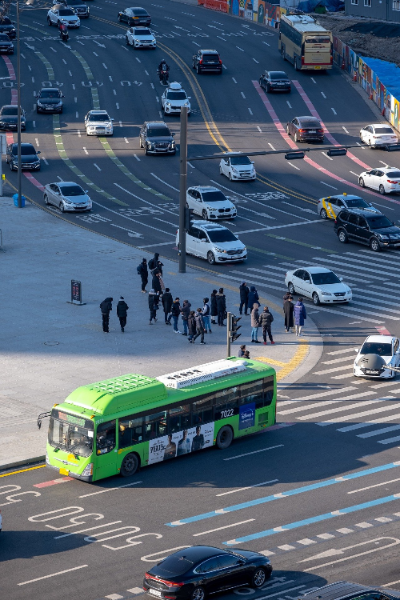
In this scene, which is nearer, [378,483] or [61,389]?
[378,483]

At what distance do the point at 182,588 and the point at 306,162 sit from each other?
58.7 metres

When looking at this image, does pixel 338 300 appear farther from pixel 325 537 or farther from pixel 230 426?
pixel 325 537

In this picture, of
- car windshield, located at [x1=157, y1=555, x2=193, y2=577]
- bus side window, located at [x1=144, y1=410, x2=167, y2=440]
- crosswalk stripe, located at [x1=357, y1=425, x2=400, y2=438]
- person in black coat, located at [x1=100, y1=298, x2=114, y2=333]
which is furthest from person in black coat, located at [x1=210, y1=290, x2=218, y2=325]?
car windshield, located at [x1=157, y1=555, x2=193, y2=577]

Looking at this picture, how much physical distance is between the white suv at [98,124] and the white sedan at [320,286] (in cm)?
3449

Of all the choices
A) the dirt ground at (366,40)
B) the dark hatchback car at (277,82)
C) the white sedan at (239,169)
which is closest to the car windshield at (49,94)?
the dark hatchback car at (277,82)

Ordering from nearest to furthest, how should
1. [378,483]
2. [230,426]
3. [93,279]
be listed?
1. [378,483]
2. [230,426]
3. [93,279]

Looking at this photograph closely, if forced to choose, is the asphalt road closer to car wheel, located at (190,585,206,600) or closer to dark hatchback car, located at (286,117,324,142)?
dark hatchback car, located at (286,117,324,142)

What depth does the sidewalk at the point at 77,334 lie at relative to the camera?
129 ft

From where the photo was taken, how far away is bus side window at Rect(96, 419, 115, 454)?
3145cm

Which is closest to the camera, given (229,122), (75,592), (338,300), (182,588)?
(182,588)

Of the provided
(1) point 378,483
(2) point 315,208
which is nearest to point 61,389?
(1) point 378,483

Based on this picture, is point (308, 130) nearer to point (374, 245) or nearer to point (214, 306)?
point (374, 245)

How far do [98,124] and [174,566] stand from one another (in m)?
62.4

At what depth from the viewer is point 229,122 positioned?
87.4m
